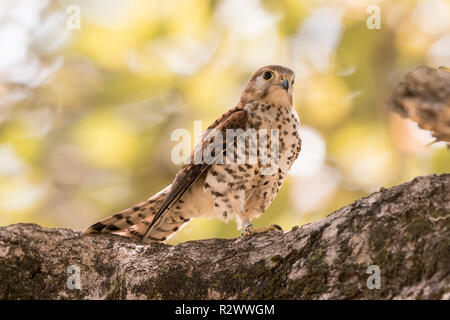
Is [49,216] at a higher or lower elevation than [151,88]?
lower

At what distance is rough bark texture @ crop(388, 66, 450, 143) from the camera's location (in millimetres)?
3199

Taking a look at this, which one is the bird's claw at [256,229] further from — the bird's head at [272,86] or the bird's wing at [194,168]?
the bird's head at [272,86]

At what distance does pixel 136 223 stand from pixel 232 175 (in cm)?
88

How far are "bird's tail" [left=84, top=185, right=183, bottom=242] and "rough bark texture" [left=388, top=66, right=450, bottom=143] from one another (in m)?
2.27

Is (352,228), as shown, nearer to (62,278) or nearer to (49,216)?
(62,278)

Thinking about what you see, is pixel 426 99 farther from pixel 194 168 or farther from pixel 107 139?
pixel 107 139

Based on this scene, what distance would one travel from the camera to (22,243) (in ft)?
13.0

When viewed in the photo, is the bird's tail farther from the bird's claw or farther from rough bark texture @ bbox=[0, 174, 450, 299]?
the bird's claw

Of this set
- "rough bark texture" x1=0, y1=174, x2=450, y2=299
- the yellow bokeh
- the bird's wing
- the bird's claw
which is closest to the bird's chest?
the bird's wing

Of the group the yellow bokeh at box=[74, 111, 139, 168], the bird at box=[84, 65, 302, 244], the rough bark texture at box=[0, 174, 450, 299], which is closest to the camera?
the rough bark texture at box=[0, 174, 450, 299]

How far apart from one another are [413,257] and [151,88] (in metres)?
4.10

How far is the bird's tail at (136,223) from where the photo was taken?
14.8 feet

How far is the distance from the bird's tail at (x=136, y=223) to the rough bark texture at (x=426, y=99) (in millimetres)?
2270
